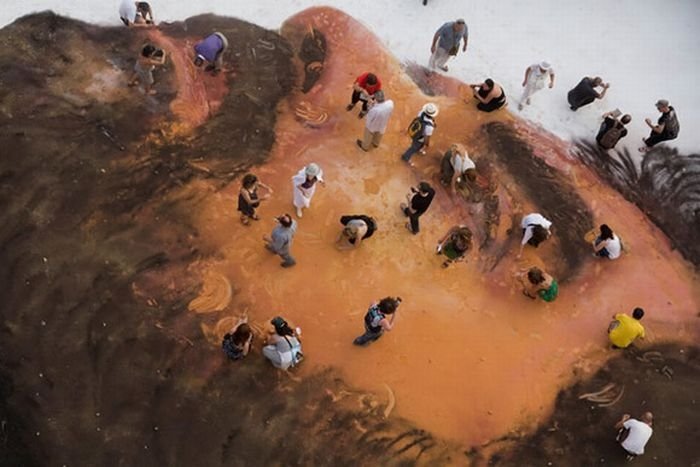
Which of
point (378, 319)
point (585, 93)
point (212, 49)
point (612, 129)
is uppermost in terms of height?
point (585, 93)

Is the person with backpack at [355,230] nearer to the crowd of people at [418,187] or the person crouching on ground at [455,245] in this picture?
the crowd of people at [418,187]

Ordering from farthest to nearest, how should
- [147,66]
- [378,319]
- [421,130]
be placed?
[147,66] < [421,130] < [378,319]

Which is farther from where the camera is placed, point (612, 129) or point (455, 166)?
point (612, 129)

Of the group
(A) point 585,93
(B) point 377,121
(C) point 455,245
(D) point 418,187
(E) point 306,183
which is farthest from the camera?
(A) point 585,93

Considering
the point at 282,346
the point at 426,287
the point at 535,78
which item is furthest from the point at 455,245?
the point at 535,78

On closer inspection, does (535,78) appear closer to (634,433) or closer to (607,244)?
(607,244)

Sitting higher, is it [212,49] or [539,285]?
[212,49]
